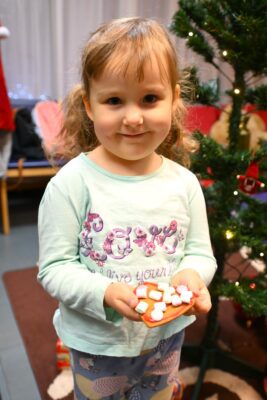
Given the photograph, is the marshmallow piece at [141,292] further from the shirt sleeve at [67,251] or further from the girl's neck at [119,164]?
the girl's neck at [119,164]

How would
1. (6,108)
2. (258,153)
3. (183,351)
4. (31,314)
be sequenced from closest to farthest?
(258,153), (183,351), (31,314), (6,108)

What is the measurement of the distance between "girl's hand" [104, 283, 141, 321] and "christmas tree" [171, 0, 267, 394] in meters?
0.53

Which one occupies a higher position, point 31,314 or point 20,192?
point 31,314

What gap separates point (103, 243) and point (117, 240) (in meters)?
0.03

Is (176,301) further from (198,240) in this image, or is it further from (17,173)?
(17,173)

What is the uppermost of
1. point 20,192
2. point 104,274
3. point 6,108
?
point 104,274

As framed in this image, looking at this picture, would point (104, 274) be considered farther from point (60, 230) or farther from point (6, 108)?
point (6, 108)

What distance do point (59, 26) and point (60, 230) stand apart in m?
2.47

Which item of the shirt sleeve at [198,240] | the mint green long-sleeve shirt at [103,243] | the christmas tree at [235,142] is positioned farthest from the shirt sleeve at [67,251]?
the christmas tree at [235,142]

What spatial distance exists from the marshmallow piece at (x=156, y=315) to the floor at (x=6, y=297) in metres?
0.92

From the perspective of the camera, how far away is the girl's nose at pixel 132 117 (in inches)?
26.1

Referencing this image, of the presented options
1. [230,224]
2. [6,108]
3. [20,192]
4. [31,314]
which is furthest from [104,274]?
[20,192]

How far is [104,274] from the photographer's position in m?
0.75

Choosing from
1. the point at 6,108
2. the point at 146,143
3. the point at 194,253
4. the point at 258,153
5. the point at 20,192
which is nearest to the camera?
the point at 146,143
